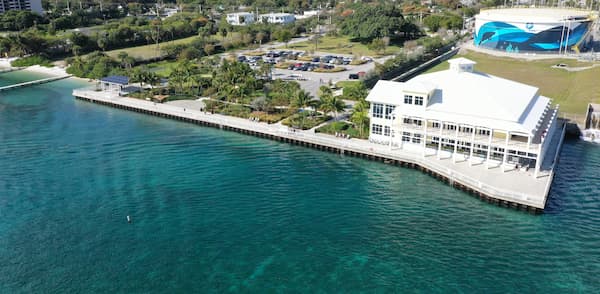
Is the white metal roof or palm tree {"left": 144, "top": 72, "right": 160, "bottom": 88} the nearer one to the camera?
the white metal roof

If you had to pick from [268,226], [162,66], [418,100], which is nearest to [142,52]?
[162,66]

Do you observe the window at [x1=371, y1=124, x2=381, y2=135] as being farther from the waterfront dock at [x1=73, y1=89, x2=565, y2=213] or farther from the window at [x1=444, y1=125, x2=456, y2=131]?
the window at [x1=444, y1=125, x2=456, y2=131]

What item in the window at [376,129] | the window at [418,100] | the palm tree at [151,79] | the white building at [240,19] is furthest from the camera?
the white building at [240,19]

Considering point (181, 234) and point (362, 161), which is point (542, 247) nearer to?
point (362, 161)

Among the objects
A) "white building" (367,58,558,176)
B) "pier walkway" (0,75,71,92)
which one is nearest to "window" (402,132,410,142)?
"white building" (367,58,558,176)

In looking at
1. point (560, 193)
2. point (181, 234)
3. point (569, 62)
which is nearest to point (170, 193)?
point (181, 234)

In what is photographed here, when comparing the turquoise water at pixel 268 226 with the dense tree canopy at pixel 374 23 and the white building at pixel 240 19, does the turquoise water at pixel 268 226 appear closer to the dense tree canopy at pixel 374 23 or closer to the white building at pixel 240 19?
the dense tree canopy at pixel 374 23

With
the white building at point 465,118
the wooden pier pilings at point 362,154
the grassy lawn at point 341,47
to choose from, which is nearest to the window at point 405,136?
the white building at point 465,118
